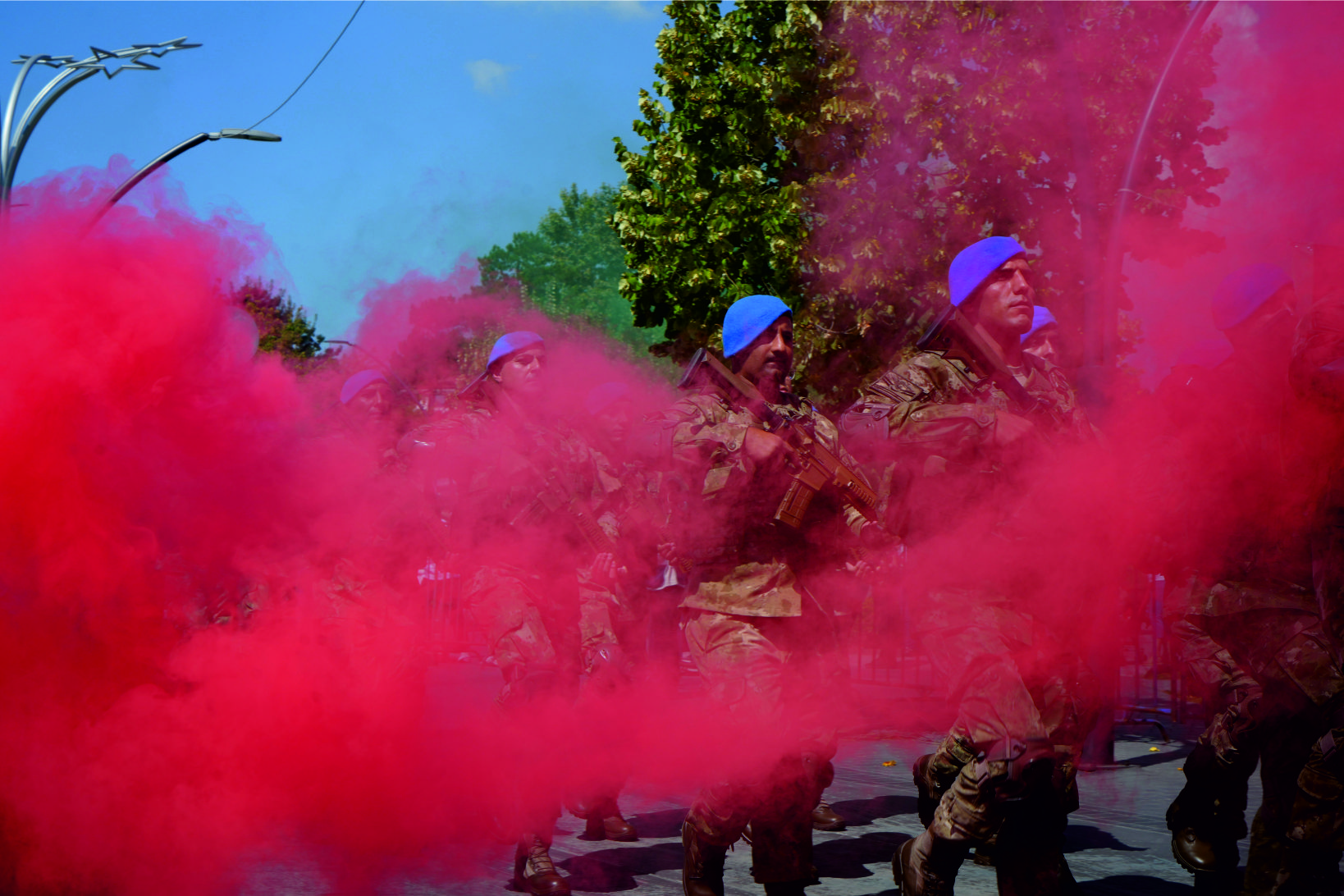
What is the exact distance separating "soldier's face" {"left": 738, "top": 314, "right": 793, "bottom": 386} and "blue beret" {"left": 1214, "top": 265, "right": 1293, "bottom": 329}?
166 centimetres

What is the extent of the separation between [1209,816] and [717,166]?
1339 centimetres

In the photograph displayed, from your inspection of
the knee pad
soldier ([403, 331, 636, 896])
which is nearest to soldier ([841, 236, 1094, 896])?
the knee pad

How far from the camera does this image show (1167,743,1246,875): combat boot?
491cm

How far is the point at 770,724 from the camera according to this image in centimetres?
411

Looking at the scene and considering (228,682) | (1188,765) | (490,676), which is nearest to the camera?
(228,682)

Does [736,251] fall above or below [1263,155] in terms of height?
above

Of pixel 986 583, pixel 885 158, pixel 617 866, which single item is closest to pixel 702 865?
pixel 986 583

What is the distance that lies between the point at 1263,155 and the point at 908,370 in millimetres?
1687

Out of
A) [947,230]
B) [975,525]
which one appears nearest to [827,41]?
[947,230]

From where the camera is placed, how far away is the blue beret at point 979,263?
4324mm

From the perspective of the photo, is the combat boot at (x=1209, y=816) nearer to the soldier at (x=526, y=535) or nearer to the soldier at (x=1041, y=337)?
the soldier at (x=1041, y=337)

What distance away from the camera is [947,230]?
10.4m

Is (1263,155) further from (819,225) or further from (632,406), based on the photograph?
(819,225)

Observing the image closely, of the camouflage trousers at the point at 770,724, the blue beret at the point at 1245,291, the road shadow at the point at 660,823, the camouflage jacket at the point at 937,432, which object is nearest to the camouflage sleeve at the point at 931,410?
the camouflage jacket at the point at 937,432
